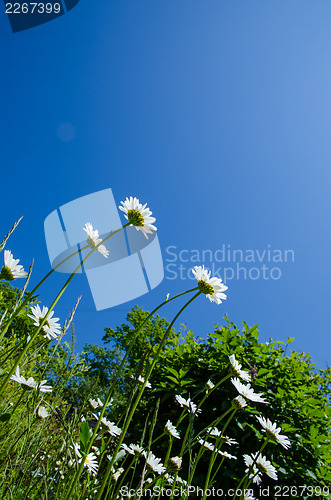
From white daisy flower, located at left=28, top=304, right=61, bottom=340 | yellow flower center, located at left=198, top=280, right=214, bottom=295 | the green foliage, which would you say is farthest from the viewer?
the green foliage

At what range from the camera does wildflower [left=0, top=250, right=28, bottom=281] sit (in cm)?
120

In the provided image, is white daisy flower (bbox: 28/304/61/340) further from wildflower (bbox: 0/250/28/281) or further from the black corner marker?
the black corner marker

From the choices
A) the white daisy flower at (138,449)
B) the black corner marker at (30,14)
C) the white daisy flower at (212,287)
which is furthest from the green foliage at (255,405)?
the black corner marker at (30,14)

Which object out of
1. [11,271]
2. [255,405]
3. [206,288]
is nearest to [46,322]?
[11,271]

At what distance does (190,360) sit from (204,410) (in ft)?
1.68

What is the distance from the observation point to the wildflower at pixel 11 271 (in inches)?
47.3

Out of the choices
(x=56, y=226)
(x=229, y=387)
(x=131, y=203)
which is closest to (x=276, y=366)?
(x=229, y=387)

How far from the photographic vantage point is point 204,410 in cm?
277

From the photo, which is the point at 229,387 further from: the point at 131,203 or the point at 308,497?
the point at 131,203

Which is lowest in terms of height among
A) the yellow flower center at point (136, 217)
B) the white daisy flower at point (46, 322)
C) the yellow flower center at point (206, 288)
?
the white daisy flower at point (46, 322)

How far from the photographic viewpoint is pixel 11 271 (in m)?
1.21

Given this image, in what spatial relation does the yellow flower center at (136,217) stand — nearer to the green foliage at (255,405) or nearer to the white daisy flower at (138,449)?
the white daisy flower at (138,449)

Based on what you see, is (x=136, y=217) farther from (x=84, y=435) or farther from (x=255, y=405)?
(x=255, y=405)

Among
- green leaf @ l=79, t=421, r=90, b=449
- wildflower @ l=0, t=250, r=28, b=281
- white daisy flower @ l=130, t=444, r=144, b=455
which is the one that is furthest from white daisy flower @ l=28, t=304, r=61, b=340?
white daisy flower @ l=130, t=444, r=144, b=455
